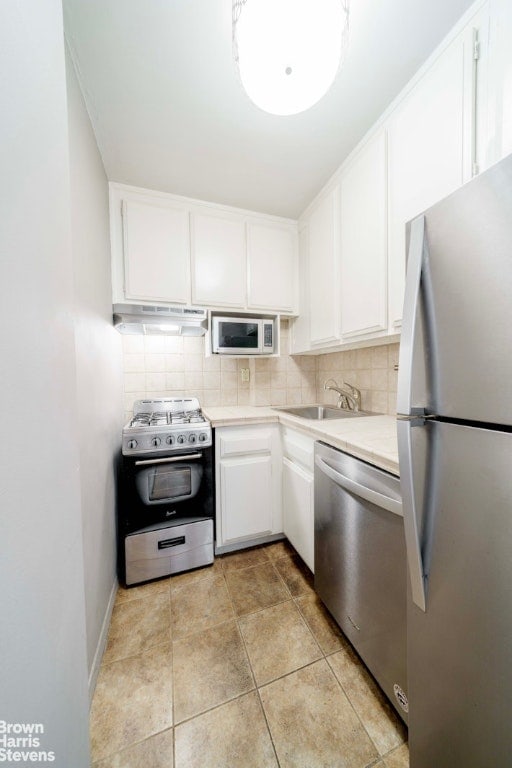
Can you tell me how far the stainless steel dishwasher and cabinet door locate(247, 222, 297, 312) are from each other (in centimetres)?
123

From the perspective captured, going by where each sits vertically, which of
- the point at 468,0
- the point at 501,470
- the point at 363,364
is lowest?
the point at 501,470

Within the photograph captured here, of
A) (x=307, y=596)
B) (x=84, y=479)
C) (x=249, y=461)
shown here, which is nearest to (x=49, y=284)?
(x=84, y=479)

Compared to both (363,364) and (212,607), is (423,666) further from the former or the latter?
(363,364)

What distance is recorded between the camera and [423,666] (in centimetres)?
63

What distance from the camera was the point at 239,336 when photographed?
1.87 metres

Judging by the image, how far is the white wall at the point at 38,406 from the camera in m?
0.35

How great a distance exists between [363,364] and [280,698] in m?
1.69

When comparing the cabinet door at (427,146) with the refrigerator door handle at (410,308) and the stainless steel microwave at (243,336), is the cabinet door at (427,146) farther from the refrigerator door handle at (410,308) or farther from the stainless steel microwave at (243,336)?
the stainless steel microwave at (243,336)

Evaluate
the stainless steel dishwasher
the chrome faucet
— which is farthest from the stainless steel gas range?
the chrome faucet

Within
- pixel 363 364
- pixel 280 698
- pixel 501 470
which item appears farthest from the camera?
pixel 363 364

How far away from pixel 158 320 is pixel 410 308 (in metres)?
1.50

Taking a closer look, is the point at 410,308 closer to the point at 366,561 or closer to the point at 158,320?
the point at 366,561

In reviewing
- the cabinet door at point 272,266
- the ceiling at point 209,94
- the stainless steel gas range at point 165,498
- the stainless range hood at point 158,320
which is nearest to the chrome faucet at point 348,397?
the cabinet door at point 272,266

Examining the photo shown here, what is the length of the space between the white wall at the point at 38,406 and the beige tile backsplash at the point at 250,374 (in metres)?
1.43
